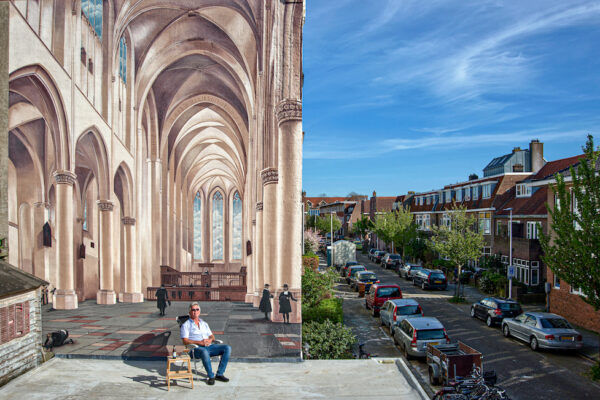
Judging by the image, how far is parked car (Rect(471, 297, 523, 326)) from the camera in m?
18.7

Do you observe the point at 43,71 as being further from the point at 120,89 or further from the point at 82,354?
the point at 120,89

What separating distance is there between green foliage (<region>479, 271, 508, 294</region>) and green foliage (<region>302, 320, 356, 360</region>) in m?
18.7

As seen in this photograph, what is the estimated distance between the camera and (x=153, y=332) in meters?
8.41

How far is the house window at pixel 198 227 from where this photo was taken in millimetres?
50188

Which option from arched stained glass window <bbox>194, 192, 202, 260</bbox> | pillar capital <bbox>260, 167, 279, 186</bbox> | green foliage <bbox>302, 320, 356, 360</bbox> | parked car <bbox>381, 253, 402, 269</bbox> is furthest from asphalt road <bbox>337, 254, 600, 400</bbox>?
arched stained glass window <bbox>194, 192, 202, 260</bbox>

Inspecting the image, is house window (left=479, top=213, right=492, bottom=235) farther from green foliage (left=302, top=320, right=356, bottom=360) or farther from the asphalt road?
green foliage (left=302, top=320, right=356, bottom=360)

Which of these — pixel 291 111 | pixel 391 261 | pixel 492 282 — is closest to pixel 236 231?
pixel 391 261

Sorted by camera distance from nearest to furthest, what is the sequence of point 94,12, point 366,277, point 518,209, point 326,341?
point 326,341
point 94,12
point 366,277
point 518,209

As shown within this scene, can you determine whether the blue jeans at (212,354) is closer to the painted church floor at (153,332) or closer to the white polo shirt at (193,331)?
the white polo shirt at (193,331)

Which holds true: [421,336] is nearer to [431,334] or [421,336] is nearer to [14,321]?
[431,334]

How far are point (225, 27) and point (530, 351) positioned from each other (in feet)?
56.2

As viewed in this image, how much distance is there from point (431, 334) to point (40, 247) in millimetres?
11201

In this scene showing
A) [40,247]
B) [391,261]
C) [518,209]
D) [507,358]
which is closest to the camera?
[40,247]

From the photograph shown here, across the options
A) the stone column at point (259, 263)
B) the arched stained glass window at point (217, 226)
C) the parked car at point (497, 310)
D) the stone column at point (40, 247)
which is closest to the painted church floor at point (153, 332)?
the stone column at point (40, 247)
